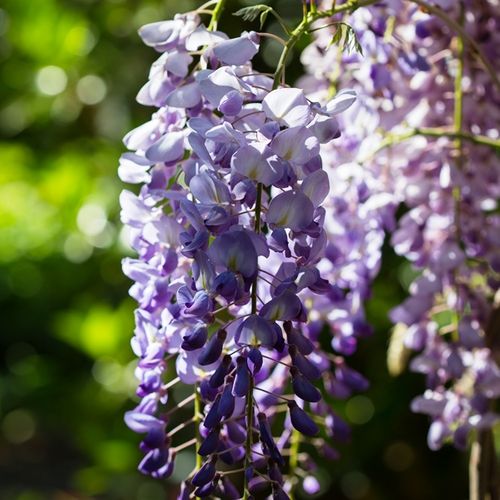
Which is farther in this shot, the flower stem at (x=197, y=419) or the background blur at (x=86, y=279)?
the background blur at (x=86, y=279)

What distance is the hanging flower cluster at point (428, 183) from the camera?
36.1 inches

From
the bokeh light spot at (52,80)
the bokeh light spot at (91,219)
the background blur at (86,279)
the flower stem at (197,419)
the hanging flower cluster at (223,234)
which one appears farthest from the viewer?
the bokeh light spot at (52,80)

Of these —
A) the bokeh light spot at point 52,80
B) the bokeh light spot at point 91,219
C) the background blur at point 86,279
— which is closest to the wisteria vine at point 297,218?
the background blur at point 86,279

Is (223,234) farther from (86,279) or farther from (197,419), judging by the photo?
(86,279)

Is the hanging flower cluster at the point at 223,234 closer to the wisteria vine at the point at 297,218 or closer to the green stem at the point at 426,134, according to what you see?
the wisteria vine at the point at 297,218

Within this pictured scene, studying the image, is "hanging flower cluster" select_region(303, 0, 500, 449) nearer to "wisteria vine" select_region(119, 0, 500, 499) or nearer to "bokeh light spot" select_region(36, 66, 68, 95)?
"wisteria vine" select_region(119, 0, 500, 499)

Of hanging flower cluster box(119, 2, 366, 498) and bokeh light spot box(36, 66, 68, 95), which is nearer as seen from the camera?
hanging flower cluster box(119, 2, 366, 498)

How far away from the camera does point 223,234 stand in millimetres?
580

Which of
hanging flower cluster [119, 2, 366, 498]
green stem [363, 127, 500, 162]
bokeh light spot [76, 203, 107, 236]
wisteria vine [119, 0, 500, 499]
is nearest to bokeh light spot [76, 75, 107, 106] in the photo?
bokeh light spot [76, 203, 107, 236]

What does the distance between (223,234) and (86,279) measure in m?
1.69

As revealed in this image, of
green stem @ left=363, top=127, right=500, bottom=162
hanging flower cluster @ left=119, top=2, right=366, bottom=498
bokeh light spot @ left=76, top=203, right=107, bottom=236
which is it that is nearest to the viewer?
hanging flower cluster @ left=119, top=2, right=366, bottom=498

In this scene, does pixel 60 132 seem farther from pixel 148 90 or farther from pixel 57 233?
pixel 148 90

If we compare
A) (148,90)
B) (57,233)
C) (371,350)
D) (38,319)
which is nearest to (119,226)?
(57,233)

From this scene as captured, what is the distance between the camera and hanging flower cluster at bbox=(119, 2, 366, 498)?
0.59 metres
